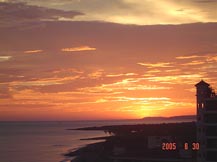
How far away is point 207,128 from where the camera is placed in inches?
2581

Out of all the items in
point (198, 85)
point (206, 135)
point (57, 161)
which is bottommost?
point (57, 161)

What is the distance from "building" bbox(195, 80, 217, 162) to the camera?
64938 mm

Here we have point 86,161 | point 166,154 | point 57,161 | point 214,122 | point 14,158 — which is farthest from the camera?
point 14,158

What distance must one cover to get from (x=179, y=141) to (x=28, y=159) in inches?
1719

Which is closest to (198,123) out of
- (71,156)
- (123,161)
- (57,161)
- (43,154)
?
(123,161)

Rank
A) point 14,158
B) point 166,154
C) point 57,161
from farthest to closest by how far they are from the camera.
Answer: point 14,158 → point 57,161 → point 166,154

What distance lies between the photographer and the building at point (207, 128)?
64.9 metres

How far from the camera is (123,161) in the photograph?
72188 millimetres

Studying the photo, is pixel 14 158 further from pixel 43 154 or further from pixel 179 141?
pixel 179 141

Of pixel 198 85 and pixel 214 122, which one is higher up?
pixel 198 85
